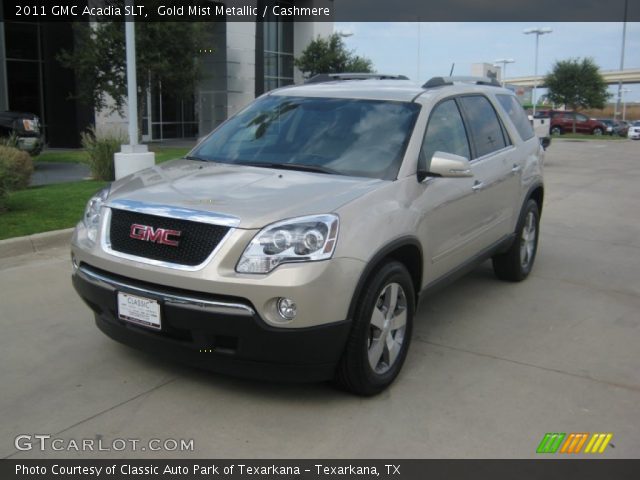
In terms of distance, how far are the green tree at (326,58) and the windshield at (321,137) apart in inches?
1115

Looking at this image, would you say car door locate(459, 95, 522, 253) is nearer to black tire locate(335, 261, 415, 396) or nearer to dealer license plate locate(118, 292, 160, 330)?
black tire locate(335, 261, 415, 396)

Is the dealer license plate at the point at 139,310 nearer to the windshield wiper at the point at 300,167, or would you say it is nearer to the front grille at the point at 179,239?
the front grille at the point at 179,239

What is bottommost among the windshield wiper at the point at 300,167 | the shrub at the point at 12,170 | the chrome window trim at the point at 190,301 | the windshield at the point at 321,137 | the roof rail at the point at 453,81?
the chrome window trim at the point at 190,301

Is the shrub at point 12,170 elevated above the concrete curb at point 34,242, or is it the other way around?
the shrub at point 12,170

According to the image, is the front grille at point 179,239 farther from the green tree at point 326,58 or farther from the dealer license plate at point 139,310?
the green tree at point 326,58

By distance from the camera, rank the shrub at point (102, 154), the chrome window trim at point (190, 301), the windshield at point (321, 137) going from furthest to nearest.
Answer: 1. the shrub at point (102, 154)
2. the windshield at point (321, 137)
3. the chrome window trim at point (190, 301)

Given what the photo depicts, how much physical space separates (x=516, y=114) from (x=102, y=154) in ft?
24.6

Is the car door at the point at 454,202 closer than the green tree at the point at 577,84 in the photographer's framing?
Yes

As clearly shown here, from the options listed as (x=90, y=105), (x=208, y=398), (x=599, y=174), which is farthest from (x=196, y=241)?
(x=90, y=105)

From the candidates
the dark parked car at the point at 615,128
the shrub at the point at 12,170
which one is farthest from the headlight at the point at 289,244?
the dark parked car at the point at 615,128

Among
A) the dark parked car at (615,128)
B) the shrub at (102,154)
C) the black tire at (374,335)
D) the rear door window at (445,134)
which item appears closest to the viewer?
the black tire at (374,335)

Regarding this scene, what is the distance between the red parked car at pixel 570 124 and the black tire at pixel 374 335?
142ft

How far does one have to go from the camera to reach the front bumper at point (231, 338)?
131 inches

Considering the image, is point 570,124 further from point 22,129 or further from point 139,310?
point 139,310
